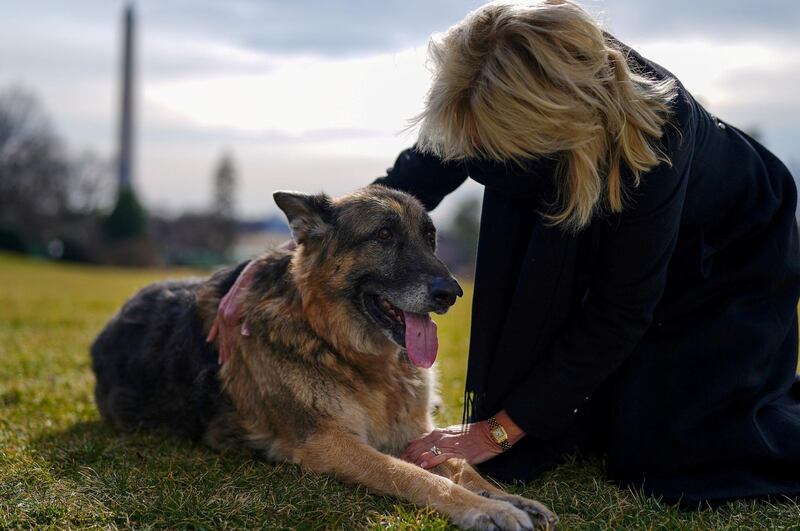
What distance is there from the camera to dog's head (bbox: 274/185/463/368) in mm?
4258

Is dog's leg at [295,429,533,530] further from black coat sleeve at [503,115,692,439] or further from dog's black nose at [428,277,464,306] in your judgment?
dog's black nose at [428,277,464,306]

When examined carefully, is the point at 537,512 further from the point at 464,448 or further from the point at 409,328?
the point at 409,328

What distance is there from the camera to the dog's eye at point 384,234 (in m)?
4.40

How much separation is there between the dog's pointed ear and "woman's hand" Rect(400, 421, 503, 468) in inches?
54.7

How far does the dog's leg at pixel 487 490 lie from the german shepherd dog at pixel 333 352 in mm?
11

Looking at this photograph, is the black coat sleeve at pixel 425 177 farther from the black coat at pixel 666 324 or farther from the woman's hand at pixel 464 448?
the woman's hand at pixel 464 448

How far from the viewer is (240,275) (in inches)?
190

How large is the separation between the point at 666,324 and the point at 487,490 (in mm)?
1339

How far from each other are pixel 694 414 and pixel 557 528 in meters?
1.08

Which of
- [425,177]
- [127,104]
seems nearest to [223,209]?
[127,104]

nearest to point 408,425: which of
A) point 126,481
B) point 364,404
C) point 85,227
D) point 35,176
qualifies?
point 364,404

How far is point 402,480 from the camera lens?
370cm

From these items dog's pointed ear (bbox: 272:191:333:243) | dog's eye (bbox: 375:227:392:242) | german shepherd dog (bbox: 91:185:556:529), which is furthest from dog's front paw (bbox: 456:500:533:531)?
dog's pointed ear (bbox: 272:191:333:243)

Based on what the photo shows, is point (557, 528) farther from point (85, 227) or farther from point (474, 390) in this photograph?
point (85, 227)
